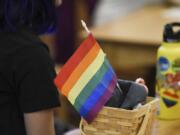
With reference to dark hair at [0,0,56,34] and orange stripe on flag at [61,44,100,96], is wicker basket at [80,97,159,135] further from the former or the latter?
dark hair at [0,0,56,34]

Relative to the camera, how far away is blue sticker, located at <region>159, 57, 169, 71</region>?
1.15 meters

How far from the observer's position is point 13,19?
3.39 feet

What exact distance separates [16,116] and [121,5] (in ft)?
9.52

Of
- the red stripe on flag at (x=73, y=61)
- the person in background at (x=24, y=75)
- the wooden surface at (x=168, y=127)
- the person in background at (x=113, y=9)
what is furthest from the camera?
the person in background at (x=113, y=9)

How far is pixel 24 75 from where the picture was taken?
99 cm

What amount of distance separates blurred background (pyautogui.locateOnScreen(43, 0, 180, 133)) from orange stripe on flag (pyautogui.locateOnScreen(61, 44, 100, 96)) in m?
1.34

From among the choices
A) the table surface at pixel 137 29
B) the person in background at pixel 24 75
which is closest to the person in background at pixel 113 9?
the table surface at pixel 137 29

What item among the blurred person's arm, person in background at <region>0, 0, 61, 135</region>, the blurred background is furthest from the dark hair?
the blurred background

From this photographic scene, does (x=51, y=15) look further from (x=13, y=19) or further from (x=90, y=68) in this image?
(x=90, y=68)

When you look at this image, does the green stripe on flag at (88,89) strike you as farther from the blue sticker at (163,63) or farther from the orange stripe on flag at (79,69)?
the blue sticker at (163,63)

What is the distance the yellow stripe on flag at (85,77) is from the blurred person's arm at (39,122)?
177 mm

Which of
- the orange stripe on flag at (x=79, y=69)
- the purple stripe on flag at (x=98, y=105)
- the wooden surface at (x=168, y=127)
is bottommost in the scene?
the wooden surface at (x=168, y=127)

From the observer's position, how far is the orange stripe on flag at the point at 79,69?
846 millimetres

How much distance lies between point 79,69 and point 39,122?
0.22 metres
